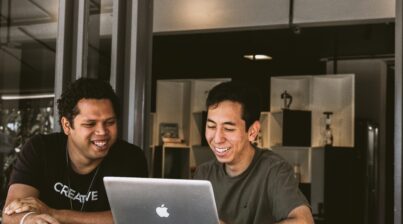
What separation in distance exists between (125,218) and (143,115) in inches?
66.3

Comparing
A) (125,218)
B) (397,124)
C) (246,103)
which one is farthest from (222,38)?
(125,218)

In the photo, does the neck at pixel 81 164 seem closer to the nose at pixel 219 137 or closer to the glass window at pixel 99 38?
the nose at pixel 219 137

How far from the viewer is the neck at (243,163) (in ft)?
8.01

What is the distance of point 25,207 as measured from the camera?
249 cm

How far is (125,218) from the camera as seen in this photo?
202 centimetres

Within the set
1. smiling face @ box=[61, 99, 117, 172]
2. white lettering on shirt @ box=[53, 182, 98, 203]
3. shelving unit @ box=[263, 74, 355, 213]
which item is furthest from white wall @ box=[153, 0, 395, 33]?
shelving unit @ box=[263, 74, 355, 213]

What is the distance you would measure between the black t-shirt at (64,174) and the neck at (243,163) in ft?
1.98

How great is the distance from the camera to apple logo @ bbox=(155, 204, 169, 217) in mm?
1938

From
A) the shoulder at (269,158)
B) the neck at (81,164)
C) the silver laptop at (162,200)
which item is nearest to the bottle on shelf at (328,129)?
the neck at (81,164)

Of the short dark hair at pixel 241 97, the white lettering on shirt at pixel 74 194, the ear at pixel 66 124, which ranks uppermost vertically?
the short dark hair at pixel 241 97

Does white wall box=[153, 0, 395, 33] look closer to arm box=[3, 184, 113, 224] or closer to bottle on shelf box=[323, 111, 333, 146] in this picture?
arm box=[3, 184, 113, 224]

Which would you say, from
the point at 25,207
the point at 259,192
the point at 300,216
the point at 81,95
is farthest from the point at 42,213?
the point at 300,216

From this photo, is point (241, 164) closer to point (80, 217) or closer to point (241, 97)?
point (241, 97)

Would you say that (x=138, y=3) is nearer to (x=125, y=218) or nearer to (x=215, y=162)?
(x=215, y=162)
